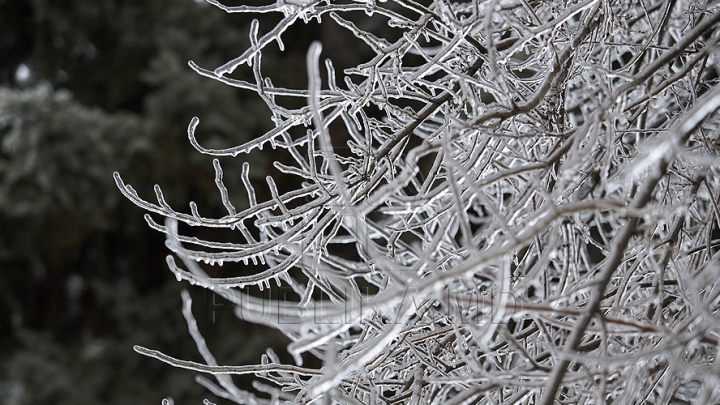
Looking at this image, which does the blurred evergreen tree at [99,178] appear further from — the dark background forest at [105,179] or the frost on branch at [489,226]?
the frost on branch at [489,226]

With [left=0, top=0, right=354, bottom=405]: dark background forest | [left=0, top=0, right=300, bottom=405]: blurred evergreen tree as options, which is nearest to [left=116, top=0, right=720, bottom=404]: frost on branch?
[left=0, top=0, right=354, bottom=405]: dark background forest

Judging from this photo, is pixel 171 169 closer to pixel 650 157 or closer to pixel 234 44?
pixel 234 44

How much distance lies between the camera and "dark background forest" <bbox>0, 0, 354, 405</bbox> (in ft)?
13.9

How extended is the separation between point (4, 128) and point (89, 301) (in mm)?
1702

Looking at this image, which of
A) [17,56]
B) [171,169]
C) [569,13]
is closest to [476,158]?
[569,13]

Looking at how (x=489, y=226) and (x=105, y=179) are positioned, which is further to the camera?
(x=105, y=179)

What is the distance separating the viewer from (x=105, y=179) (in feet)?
14.1

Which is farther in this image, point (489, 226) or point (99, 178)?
point (99, 178)

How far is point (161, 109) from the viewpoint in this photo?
456 centimetres

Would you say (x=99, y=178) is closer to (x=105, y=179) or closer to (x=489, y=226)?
(x=105, y=179)

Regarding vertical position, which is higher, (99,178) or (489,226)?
(99,178)

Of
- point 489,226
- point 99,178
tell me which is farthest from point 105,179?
point 489,226

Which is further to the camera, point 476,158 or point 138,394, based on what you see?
point 138,394

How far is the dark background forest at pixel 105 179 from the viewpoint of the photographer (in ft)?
13.9
